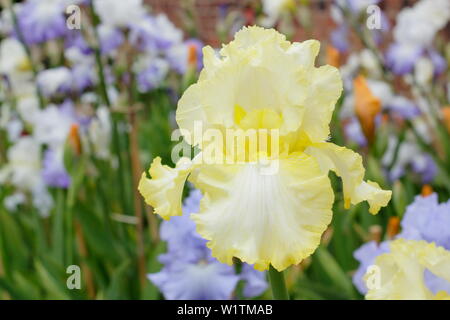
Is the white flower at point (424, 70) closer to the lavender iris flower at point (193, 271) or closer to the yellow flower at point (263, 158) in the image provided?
the lavender iris flower at point (193, 271)

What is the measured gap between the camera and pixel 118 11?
1.86 meters

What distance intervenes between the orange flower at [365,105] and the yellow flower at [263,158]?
0.92 meters

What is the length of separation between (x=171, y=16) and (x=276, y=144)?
158 inches

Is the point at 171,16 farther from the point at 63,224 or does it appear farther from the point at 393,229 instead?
the point at 393,229

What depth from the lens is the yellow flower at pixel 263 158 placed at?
1.90ft

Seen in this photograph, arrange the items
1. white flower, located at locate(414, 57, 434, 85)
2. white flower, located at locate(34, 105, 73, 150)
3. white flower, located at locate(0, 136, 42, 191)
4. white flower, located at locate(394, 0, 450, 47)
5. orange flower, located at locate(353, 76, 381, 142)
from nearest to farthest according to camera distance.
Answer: orange flower, located at locate(353, 76, 381, 142) → white flower, located at locate(34, 105, 73, 150) → white flower, located at locate(0, 136, 42, 191) → white flower, located at locate(394, 0, 450, 47) → white flower, located at locate(414, 57, 434, 85)

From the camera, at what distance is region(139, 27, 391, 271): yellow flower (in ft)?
1.90

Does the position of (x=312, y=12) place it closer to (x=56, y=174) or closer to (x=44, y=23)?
(x=44, y=23)

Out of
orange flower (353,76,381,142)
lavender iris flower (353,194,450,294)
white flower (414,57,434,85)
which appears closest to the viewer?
lavender iris flower (353,194,450,294)

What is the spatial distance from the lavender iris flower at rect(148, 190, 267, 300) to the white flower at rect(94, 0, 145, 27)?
3.12ft

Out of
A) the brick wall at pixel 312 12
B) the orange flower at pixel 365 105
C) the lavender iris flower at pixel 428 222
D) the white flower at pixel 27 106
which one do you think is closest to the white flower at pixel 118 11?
the white flower at pixel 27 106

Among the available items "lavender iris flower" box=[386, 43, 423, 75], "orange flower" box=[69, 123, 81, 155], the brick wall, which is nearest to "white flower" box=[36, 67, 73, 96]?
"orange flower" box=[69, 123, 81, 155]

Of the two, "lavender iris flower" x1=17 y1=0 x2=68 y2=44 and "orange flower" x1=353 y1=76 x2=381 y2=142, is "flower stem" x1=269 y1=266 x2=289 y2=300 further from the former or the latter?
"lavender iris flower" x1=17 y1=0 x2=68 y2=44

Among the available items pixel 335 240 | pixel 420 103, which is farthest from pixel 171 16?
pixel 335 240
